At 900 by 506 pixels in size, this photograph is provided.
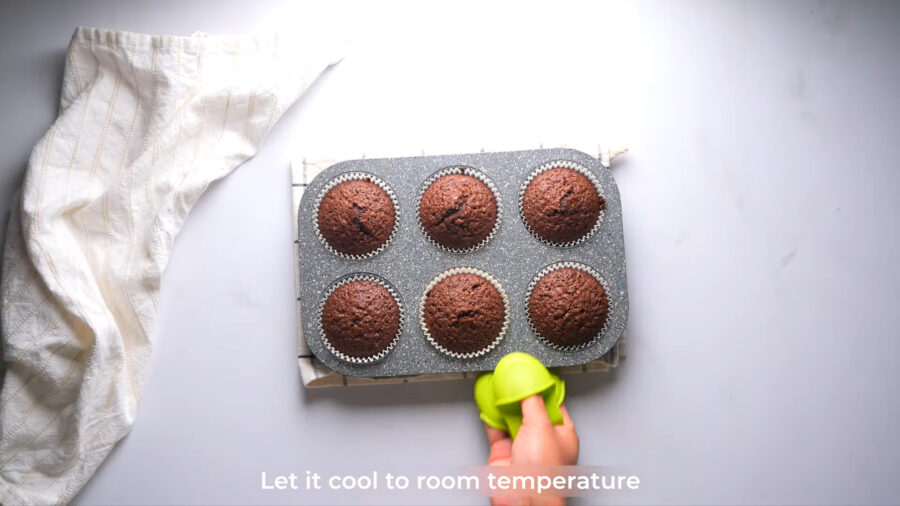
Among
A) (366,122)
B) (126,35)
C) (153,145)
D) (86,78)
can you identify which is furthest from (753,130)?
(86,78)

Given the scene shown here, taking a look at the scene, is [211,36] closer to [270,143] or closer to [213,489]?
[270,143]

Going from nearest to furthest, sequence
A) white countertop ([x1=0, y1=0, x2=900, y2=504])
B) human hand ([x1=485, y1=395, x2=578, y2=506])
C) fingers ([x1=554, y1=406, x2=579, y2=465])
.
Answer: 1. human hand ([x1=485, y1=395, x2=578, y2=506])
2. fingers ([x1=554, y1=406, x2=579, y2=465])
3. white countertop ([x1=0, y1=0, x2=900, y2=504])

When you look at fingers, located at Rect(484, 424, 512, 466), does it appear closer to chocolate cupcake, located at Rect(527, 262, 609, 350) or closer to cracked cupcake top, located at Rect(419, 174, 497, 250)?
chocolate cupcake, located at Rect(527, 262, 609, 350)

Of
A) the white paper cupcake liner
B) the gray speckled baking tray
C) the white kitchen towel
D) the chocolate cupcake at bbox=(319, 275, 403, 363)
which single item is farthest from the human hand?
the white kitchen towel

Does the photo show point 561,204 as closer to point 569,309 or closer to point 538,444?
point 569,309

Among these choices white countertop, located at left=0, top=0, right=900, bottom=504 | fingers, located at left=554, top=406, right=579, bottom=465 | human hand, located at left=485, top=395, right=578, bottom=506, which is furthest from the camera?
white countertop, located at left=0, top=0, right=900, bottom=504

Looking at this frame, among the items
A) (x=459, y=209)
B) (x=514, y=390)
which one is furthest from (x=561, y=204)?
(x=514, y=390)

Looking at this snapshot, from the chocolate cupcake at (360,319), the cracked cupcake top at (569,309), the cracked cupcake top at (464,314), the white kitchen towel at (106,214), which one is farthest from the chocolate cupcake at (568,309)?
the white kitchen towel at (106,214)
